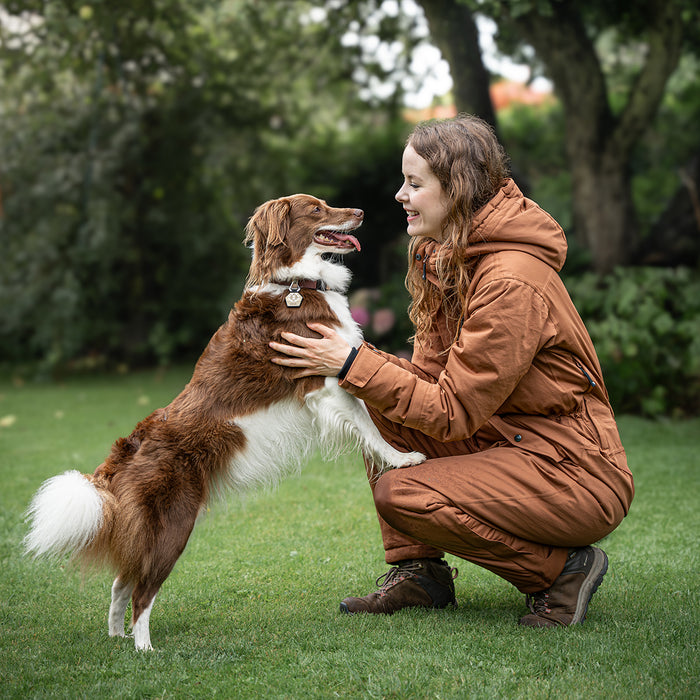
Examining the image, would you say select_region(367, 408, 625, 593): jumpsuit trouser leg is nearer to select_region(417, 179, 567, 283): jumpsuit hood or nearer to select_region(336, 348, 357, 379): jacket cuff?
select_region(336, 348, 357, 379): jacket cuff

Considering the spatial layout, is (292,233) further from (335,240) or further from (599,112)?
(599,112)

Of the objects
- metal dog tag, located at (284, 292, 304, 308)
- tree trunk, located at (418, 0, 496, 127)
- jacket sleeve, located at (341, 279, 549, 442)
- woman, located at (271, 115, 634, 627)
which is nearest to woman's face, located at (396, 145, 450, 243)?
woman, located at (271, 115, 634, 627)

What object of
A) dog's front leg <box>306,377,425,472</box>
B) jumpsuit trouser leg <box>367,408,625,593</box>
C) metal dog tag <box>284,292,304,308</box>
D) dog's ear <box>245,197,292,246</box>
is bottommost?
jumpsuit trouser leg <box>367,408,625,593</box>

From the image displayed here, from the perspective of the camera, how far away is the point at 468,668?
2463 millimetres

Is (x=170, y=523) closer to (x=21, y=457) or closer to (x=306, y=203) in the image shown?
(x=306, y=203)

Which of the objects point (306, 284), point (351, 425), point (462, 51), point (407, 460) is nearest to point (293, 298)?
point (306, 284)

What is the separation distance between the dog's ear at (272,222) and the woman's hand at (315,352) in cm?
42

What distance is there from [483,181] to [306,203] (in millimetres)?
765

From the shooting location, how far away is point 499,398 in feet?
8.70

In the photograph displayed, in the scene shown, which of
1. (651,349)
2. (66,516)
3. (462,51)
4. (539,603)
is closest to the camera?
(66,516)

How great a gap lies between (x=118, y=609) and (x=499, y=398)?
1.55 m

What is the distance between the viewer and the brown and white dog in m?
2.71

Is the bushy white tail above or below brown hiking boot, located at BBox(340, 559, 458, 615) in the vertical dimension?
above

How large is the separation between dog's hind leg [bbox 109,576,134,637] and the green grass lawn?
0.16 feet
